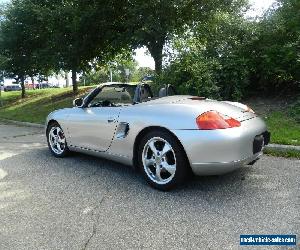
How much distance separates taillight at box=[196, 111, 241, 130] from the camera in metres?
3.89

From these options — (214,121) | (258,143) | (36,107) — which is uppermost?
(214,121)

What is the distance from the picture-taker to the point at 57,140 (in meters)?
6.27

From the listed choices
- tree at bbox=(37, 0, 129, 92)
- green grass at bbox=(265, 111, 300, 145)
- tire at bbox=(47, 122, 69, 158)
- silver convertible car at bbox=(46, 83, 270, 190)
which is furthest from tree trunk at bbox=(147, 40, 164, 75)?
silver convertible car at bbox=(46, 83, 270, 190)

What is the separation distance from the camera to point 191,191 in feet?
13.9

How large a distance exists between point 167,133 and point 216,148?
2.09 ft

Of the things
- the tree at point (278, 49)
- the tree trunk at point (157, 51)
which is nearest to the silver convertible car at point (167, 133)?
the tree at point (278, 49)

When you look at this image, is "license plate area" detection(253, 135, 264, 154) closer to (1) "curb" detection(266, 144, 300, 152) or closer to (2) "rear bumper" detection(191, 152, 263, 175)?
(2) "rear bumper" detection(191, 152, 263, 175)

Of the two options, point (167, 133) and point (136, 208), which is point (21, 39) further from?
point (136, 208)

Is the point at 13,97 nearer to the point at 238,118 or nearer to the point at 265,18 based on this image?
the point at 265,18

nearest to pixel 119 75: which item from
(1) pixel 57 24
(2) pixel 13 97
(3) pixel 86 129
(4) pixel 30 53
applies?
(2) pixel 13 97

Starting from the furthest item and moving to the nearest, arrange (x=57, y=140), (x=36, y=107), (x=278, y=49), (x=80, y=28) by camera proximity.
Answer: (x=36, y=107) → (x=80, y=28) → (x=278, y=49) → (x=57, y=140)

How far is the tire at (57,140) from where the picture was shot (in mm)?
6137

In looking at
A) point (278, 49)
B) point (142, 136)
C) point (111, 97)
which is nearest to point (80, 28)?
point (278, 49)

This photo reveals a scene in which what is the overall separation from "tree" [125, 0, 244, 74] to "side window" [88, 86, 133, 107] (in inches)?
Answer: 256
